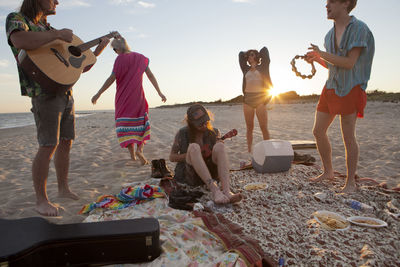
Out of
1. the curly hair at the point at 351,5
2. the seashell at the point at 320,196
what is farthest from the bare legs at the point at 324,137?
the curly hair at the point at 351,5

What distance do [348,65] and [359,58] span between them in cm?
15

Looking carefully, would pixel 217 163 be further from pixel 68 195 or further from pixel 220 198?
pixel 68 195

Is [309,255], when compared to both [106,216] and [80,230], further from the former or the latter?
[106,216]

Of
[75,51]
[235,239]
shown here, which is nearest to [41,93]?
[75,51]

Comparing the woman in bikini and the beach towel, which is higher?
the woman in bikini

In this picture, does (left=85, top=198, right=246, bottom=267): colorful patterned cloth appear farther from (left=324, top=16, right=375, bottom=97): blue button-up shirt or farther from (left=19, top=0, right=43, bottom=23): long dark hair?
(left=324, top=16, right=375, bottom=97): blue button-up shirt

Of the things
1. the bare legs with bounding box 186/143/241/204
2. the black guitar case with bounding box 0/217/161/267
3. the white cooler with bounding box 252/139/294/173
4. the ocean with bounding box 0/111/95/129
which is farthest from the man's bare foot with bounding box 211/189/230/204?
the ocean with bounding box 0/111/95/129

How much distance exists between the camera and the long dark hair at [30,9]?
2.39m

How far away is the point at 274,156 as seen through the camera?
3.41m

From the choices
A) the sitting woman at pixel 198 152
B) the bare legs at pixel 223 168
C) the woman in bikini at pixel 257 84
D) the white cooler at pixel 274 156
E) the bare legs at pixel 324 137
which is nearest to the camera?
the bare legs at pixel 223 168

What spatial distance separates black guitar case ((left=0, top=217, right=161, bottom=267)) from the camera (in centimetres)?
153

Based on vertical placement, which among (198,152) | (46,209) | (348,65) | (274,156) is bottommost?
(46,209)

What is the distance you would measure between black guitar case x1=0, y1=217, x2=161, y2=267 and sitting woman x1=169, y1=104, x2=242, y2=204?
1.12 m

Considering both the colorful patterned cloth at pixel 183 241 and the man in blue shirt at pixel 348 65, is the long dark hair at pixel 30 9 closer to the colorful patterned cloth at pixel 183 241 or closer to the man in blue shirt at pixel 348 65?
the colorful patterned cloth at pixel 183 241
